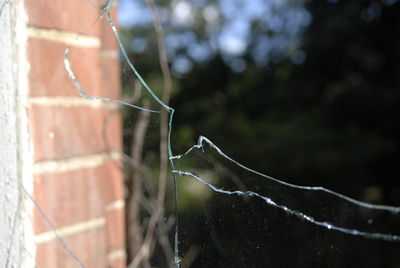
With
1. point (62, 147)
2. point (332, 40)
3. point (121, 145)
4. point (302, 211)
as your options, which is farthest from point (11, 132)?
point (332, 40)

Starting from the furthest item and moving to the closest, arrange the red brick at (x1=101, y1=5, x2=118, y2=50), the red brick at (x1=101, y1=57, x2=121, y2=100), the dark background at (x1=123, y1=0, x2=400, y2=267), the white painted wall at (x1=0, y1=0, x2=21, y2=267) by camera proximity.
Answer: the dark background at (x1=123, y1=0, x2=400, y2=267), the red brick at (x1=101, y1=57, x2=121, y2=100), the red brick at (x1=101, y1=5, x2=118, y2=50), the white painted wall at (x1=0, y1=0, x2=21, y2=267)

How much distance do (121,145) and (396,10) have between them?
704cm

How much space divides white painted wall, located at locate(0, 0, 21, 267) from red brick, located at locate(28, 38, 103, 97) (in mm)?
30

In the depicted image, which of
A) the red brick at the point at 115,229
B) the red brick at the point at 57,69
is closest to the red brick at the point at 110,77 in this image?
the red brick at the point at 57,69

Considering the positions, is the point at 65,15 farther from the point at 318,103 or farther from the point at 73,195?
the point at 318,103

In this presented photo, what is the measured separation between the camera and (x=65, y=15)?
28.3 inches

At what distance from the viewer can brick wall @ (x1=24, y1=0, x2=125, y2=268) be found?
66 centimetres

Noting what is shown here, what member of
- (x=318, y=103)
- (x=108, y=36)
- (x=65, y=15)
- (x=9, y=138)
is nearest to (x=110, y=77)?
(x=108, y=36)

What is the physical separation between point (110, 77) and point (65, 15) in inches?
10.5

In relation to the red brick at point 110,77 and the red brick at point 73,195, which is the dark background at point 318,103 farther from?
Result: the red brick at point 73,195

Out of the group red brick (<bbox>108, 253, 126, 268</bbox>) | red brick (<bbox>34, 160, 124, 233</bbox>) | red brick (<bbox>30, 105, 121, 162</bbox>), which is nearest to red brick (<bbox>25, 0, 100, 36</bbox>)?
red brick (<bbox>30, 105, 121, 162</bbox>)

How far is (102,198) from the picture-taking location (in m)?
0.82

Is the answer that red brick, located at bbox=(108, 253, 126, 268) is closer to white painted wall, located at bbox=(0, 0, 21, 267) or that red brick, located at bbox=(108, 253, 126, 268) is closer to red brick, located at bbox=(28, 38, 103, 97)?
white painted wall, located at bbox=(0, 0, 21, 267)

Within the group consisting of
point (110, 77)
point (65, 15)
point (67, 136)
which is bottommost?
point (67, 136)
